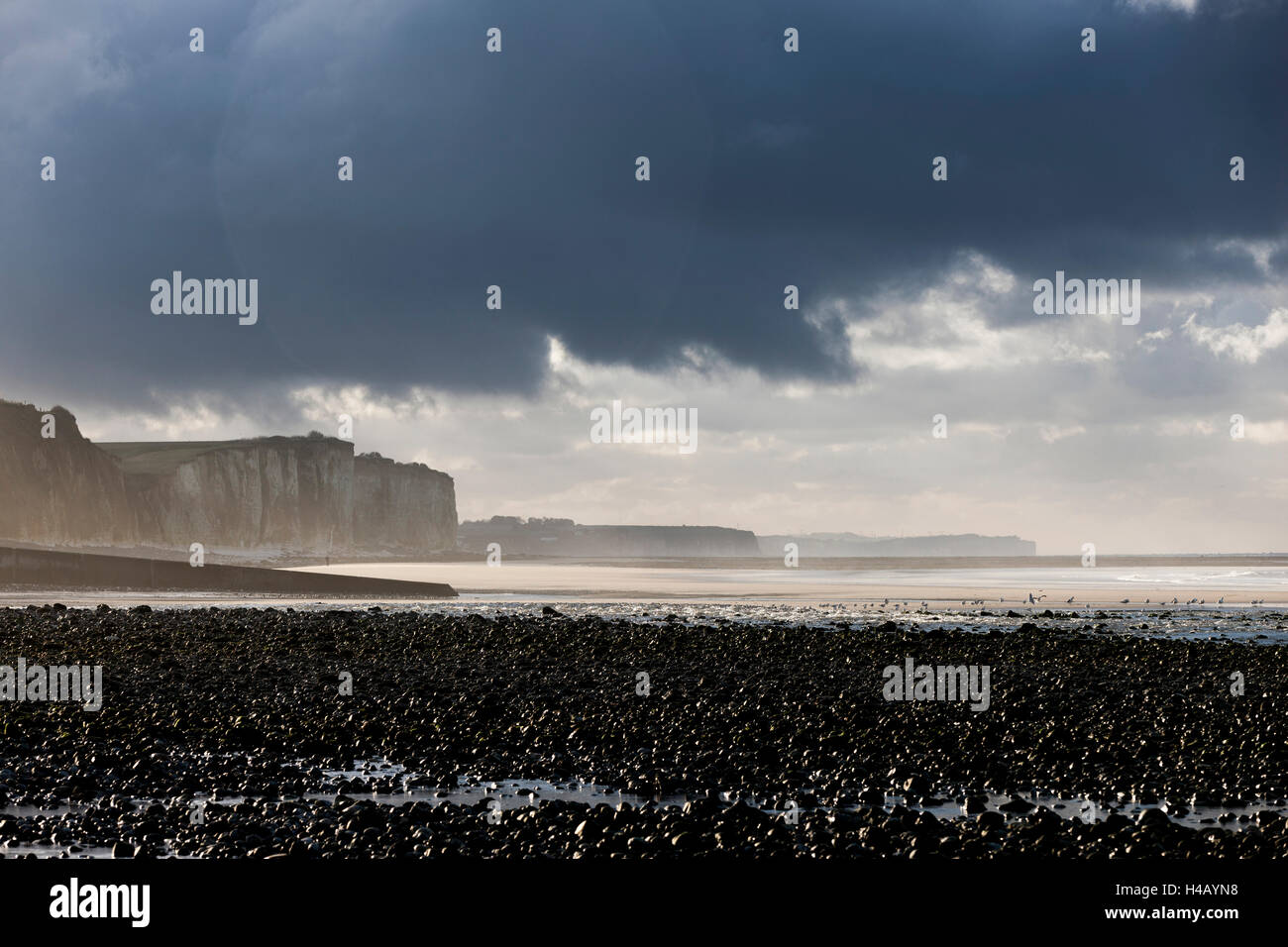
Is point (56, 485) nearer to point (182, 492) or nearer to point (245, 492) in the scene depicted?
point (182, 492)

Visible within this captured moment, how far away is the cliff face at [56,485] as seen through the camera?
115 m

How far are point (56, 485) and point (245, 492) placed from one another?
1485 inches

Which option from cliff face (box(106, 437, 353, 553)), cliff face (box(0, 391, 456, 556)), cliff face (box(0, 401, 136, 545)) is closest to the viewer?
cliff face (box(0, 401, 136, 545))

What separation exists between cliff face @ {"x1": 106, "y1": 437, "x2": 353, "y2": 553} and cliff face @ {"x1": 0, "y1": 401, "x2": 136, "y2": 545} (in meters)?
5.86

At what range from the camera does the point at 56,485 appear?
11956cm

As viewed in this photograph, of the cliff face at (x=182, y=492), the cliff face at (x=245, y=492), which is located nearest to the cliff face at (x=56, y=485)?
the cliff face at (x=182, y=492)

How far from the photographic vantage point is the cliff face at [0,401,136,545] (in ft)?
379

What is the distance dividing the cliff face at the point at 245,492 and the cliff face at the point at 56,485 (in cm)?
586

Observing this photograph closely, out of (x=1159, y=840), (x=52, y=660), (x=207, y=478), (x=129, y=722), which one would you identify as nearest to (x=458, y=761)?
(x=129, y=722)

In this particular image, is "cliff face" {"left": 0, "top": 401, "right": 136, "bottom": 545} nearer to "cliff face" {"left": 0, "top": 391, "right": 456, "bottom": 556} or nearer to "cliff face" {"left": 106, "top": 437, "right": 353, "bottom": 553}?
"cliff face" {"left": 0, "top": 391, "right": 456, "bottom": 556}

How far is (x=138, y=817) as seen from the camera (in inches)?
471

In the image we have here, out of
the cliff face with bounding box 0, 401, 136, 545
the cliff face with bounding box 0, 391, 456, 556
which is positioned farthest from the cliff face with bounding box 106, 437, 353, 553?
the cliff face with bounding box 0, 401, 136, 545

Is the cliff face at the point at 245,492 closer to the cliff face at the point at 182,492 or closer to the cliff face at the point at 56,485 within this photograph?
the cliff face at the point at 182,492

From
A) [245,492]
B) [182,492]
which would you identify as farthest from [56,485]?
[245,492]
